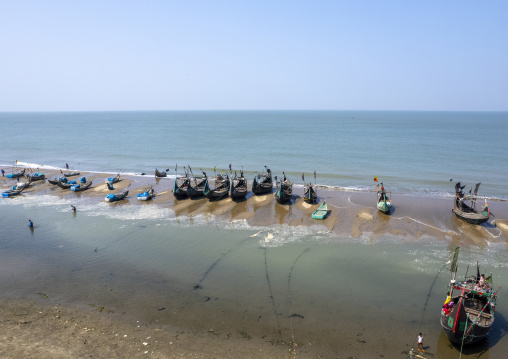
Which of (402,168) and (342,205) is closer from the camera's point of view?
(342,205)

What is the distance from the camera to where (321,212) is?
35.6 metres

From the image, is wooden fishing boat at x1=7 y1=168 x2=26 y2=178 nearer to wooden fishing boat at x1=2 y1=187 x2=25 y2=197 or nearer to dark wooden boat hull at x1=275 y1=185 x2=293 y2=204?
wooden fishing boat at x1=2 y1=187 x2=25 y2=197

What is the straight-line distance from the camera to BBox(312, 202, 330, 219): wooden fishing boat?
3466 cm

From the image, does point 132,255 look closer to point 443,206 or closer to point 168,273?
point 168,273

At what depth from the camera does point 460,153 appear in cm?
7281

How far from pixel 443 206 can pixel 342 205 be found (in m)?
11.5

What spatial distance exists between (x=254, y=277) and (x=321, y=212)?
567 inches

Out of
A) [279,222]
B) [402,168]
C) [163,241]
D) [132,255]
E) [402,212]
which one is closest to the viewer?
[132,255]

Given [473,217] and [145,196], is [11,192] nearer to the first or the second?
[145,196]

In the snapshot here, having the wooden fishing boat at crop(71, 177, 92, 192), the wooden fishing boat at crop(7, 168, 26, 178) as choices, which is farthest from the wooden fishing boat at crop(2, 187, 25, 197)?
the wooden fishing boat at crop(7, 168, 26, 178)

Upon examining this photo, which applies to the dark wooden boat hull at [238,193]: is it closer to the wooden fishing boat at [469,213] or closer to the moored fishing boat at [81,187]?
the moored fishing boat at [81,187]

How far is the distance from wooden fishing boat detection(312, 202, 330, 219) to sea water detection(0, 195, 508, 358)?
244 centimetres

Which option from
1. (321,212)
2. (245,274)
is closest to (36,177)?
(245,274)

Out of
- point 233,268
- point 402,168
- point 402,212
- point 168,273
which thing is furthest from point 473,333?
point 402,168
